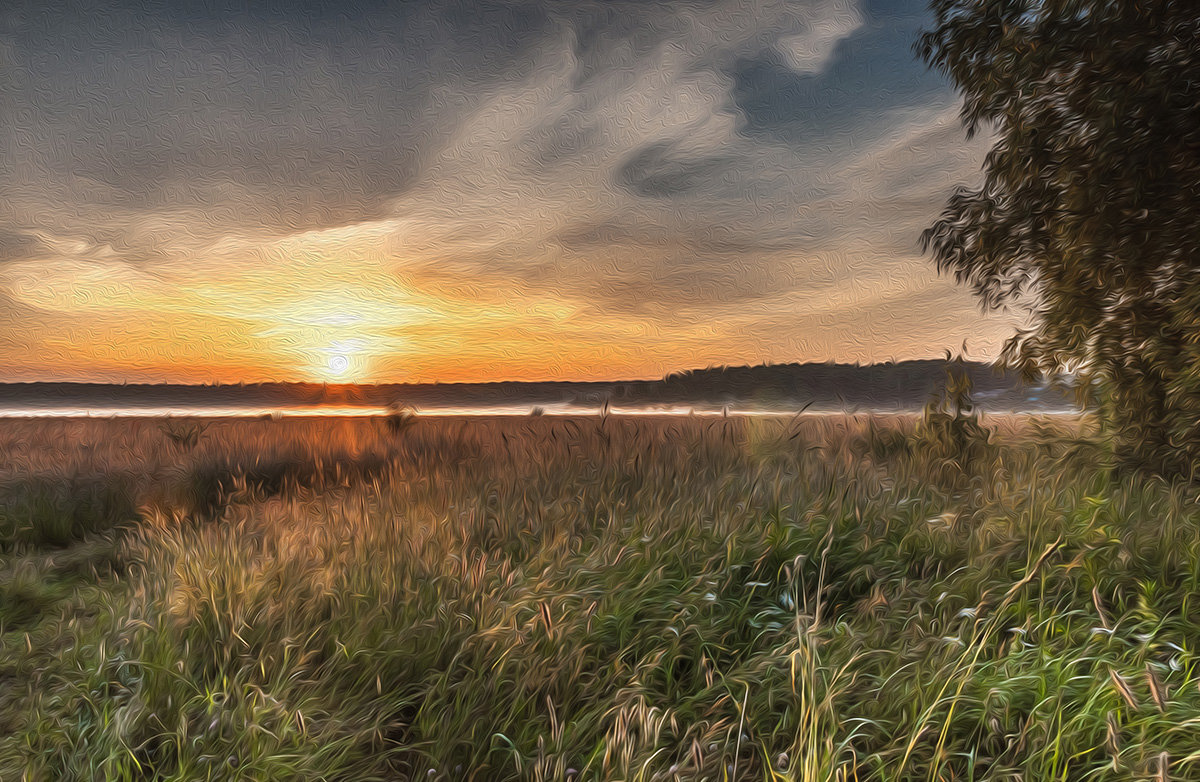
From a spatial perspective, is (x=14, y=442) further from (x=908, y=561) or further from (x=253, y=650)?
(x=908, y=561)

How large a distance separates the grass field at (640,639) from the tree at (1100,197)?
1282mm

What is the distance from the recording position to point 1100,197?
584cm

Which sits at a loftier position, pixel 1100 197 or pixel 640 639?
pixel 1100 197

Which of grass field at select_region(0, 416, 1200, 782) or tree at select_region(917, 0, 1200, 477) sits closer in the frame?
grass field at select_region(0, 416, 1200, 782)

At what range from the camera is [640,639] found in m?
3.46

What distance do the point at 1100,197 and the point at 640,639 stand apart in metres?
5.76

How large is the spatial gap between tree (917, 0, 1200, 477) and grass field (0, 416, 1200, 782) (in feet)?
4.21

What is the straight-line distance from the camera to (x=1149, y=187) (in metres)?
5.72

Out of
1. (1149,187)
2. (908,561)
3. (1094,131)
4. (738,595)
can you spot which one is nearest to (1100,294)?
(1149,187)

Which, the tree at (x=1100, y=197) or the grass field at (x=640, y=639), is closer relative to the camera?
the grass field at (x=640, y=639)

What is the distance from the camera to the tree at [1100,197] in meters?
5.61

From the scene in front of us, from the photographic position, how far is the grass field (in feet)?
8.75

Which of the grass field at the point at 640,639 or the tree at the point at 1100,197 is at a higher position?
the tree at the point at 1100,197

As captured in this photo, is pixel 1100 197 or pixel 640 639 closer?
pixel 640 639
